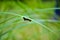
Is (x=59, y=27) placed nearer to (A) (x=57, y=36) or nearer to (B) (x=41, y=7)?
(A) (x=57, y=36)

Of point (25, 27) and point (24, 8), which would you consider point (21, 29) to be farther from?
point (24, 8)

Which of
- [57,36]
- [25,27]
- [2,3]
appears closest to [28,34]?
[25,27]

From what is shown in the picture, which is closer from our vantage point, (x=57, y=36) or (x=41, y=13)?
(x=57, y=36)

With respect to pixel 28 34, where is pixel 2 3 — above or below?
above

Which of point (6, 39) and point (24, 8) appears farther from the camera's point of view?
point (24, 8)

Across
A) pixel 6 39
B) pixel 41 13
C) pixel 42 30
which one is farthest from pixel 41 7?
pixel 6 39

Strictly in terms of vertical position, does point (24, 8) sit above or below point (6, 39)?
above
